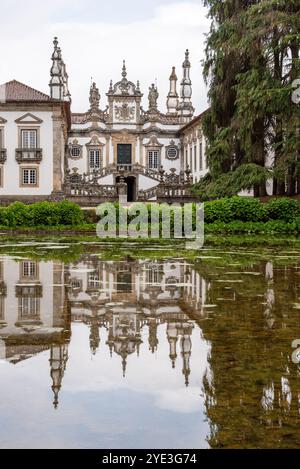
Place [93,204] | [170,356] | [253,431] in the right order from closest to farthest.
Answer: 1. [253,431]
2. [170,356]
3. [93,204]

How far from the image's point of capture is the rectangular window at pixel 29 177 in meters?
35.7

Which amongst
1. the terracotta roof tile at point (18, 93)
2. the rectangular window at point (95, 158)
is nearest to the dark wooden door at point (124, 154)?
the rectangular window at point (95, 158)

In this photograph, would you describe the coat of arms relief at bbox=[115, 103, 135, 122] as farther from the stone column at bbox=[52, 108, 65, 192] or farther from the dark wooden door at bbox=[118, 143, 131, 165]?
the stone column at bbox=[52, 108, 65, 192]

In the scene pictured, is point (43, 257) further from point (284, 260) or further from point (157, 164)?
point (157, 164)

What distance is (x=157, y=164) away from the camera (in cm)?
4719

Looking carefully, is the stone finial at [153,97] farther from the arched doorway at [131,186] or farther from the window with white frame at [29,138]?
the window with white frame at [29,138]

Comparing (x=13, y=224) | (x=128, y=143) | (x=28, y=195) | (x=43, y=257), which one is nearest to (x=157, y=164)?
(x=128, y=143)

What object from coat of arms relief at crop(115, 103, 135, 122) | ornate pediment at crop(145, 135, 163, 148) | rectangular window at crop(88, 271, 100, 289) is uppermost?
coat of arms relief at crop(115, 103, 135, 122)

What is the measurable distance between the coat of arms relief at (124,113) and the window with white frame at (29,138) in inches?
494

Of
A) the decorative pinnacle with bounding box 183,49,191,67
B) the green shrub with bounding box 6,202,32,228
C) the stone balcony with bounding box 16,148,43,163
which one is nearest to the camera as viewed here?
the green shrub with bounding box 6,202,32,228

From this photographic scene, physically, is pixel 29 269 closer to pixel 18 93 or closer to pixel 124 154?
pixel 18 93

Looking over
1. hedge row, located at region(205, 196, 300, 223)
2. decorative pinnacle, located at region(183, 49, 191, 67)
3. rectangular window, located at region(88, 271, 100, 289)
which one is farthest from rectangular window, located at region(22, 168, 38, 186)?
rectangular window, located at region(88, 271, 100, 289)

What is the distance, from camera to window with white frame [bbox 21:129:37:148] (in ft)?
117

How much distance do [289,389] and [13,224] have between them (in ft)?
67.9
